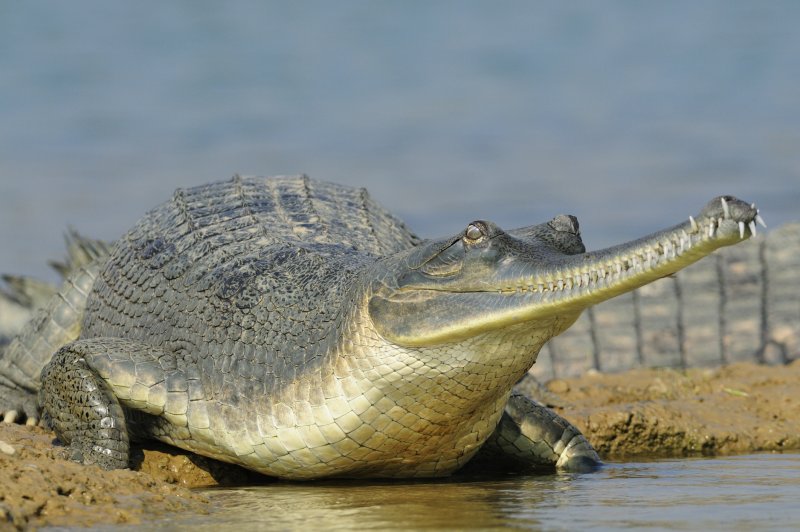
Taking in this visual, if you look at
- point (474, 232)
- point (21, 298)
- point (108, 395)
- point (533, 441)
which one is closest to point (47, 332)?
point (108, 395)

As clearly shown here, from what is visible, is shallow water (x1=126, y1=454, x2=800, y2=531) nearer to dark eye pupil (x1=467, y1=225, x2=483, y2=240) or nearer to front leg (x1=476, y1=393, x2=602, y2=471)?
front leg (x1=476, y1=393, x2=602, y2=471)

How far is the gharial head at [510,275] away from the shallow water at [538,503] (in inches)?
29.0

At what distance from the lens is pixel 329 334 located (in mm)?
5270

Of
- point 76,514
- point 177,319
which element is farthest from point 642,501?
point 177,319

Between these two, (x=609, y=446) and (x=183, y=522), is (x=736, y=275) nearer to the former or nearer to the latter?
(x=609, y=446)

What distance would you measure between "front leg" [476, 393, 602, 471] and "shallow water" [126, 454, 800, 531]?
0.92ft

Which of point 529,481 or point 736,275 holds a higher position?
point 736,275

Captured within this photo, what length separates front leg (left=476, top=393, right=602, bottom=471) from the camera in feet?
20.5

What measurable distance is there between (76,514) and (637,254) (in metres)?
2.31

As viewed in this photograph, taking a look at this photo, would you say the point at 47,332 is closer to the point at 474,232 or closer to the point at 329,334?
the point at 329,334

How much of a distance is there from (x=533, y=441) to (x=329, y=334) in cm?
163

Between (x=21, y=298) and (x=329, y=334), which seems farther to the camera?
(x=21, y=298)

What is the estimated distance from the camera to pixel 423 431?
5.17 m

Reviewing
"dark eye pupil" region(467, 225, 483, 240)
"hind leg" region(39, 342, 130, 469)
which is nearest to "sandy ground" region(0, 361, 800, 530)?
"hind leg" region(39, 342, 130, 469)
